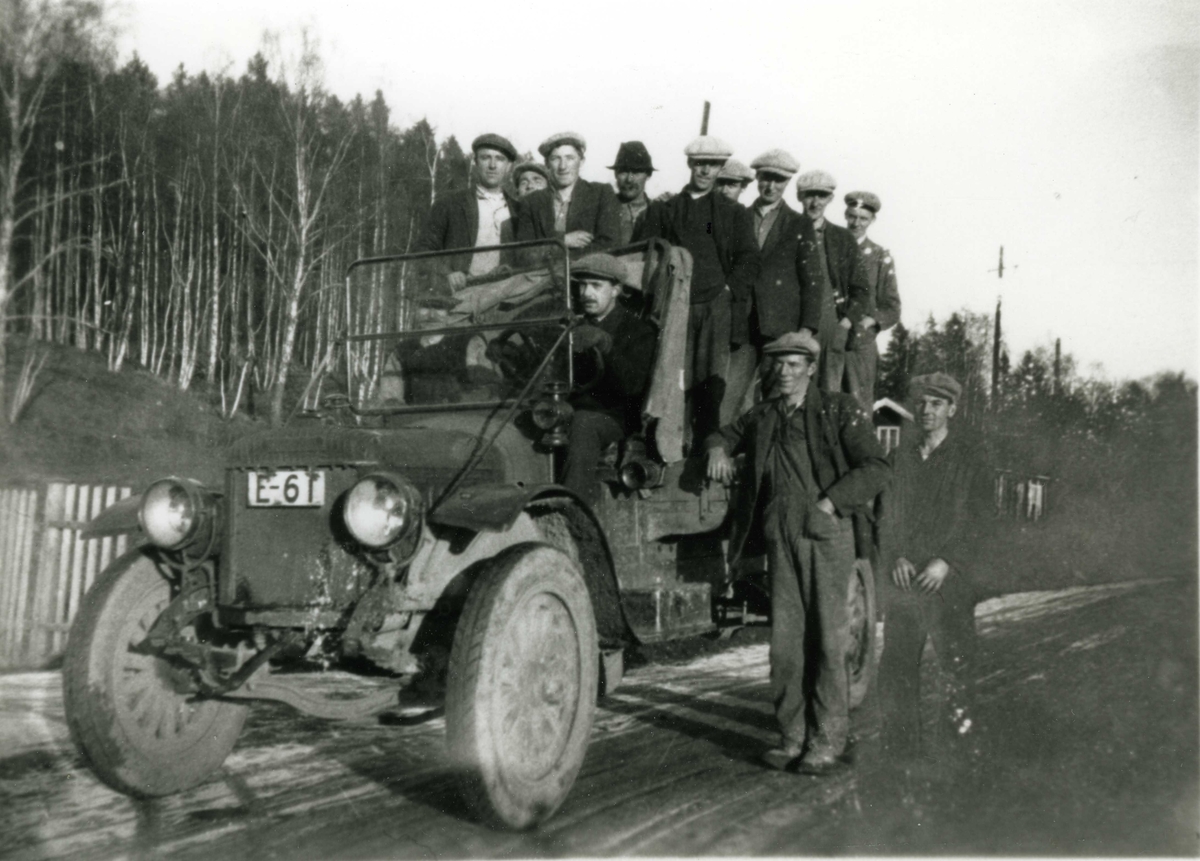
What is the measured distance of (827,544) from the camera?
5.11 metres

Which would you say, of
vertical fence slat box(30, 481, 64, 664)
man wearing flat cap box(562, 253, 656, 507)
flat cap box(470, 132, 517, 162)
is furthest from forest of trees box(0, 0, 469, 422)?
man wearing flat cap box(562, 253, 656, 507)

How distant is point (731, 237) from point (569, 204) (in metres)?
1.06

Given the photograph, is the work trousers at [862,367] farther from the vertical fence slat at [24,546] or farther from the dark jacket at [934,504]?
the vertical fence slat at [24,546]

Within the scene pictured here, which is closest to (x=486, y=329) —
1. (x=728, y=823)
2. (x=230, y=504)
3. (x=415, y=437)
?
(x=415, y=437)

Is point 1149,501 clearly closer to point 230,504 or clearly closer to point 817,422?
point 817,422

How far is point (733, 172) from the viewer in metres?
7.05

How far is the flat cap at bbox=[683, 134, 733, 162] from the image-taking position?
7.03 metres

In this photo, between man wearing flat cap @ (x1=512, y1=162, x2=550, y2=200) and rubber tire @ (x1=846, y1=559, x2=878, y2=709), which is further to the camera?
man wearing flat cap @ (x1=512, y1=162, x2=550, y2=200)

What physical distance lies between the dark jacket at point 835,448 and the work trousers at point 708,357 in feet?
1.92

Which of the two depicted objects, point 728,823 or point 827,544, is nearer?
point 728,823

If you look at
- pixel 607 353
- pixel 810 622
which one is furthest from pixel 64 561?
pixel 810 622

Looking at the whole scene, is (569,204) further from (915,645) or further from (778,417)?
(915,645)

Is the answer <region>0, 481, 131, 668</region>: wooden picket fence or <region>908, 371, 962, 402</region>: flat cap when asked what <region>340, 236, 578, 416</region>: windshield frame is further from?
<region>0, 481, 131, 668</region>: wooden picket fence

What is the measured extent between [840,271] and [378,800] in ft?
16.9
